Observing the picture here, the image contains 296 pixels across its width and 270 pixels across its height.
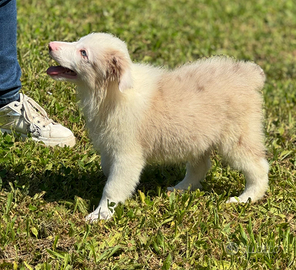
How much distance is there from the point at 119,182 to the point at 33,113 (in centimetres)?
139

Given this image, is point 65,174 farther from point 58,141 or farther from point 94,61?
point 94,61

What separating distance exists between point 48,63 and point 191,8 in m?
4.06

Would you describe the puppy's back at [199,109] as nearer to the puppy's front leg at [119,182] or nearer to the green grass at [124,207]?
the puppy's front leg at [119,182]

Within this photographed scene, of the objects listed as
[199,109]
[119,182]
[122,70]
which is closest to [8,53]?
[122,70]

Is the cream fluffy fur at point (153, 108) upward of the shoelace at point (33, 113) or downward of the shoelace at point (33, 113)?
upward

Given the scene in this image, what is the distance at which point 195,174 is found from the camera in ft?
13.8

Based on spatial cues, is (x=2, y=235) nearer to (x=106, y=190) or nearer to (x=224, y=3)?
(x=106, y=190)

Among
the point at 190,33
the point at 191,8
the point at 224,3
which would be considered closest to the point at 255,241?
the point at 190,33

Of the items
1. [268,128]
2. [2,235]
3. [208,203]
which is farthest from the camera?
[268,128]

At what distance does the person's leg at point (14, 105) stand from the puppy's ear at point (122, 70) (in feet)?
4.19

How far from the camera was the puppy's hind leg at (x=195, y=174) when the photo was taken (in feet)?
13.8

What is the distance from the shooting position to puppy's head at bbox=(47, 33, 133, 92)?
11.2ft

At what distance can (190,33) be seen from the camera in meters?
7.68

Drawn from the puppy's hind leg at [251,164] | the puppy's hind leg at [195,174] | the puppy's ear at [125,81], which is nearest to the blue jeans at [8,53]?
the puppy's ear at [125,81]
